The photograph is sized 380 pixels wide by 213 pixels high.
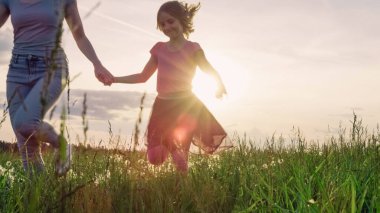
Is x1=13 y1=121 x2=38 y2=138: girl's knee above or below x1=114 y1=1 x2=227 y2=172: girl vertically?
below

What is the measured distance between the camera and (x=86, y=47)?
17.8ft

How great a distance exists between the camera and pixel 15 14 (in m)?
5.42

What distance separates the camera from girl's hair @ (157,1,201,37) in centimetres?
686

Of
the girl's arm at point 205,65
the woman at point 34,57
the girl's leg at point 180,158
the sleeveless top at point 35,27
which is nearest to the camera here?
the woman at point 34,57

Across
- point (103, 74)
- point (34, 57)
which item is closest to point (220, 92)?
point (103, 74)

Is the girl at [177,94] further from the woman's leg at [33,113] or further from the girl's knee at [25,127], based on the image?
the girl's knee at [25,127]

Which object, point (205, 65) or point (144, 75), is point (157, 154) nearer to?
point (144, 75)

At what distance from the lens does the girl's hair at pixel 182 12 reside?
270 inches

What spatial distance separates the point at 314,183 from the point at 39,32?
117 inches

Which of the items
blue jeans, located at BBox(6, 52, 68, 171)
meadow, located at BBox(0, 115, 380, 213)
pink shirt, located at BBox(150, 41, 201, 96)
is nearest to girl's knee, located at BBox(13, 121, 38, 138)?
blue jeans, located at BBox(6, 52, 68, 171)

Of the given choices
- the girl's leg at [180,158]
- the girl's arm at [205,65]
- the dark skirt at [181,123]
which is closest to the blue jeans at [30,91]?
the girl's leg at [180,158]

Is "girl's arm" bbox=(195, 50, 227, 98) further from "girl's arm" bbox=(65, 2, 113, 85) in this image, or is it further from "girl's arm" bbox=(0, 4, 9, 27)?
"girl's arm" bbox=(0, 4, 9, 27)

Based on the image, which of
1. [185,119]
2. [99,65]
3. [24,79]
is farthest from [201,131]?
[24,79]

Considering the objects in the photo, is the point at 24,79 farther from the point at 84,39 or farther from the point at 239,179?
the point at 239,179
